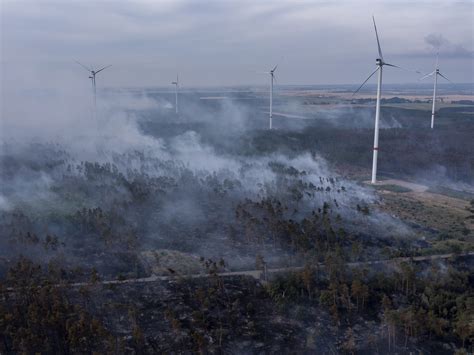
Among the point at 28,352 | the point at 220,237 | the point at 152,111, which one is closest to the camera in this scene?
the point at 28,352

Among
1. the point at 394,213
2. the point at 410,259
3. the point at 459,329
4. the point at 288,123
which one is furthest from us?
the point at 288,123

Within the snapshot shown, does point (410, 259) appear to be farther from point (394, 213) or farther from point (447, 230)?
point (394, 213)

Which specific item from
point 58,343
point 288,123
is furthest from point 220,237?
point 288,123

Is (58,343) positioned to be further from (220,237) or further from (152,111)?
(152,111)

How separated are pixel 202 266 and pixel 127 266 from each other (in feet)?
18.2

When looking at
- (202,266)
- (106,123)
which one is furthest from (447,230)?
(106,123)

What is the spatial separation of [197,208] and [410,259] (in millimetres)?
23004

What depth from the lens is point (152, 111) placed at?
16388cm

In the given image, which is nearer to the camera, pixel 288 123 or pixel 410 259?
pixel 410 259

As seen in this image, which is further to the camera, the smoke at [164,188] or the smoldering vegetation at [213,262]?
the smoke at [164,188]

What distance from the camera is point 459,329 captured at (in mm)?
28219

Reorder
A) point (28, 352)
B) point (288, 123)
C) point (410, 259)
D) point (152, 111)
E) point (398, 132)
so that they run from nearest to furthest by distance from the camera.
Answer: point (28, 352), point (410, 259), point (398, 132), point (288, 123), point (152, 111)

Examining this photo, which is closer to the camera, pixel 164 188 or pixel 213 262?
pixel 213 262

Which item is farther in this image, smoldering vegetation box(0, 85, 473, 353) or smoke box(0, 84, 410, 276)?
smoke box(0, 84, 410, 276)
